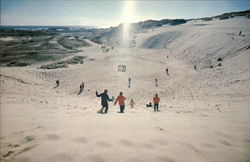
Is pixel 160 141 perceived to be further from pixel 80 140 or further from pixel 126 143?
pixel 80 140

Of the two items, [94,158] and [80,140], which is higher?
[80,140]

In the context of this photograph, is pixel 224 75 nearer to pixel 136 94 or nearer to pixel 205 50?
pixel 136 94

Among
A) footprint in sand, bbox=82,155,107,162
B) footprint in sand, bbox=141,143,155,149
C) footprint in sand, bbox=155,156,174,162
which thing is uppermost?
footprint in sand, bbox=141,143,155,149

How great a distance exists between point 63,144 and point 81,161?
827 millimetres

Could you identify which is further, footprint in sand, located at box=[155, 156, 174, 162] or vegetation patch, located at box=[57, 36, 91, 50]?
vegetation patch, located at box=[57, 36, 91, 50]

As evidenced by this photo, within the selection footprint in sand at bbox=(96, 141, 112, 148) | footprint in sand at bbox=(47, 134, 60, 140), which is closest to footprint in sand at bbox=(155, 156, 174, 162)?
footprint in sand at bbox=(96, 141, 112, 148)

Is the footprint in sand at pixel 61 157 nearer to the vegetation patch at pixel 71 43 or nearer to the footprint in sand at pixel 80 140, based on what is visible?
the footprint in sand at pixel 80 140

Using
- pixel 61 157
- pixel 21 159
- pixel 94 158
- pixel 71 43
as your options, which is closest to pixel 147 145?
pixel 94 158

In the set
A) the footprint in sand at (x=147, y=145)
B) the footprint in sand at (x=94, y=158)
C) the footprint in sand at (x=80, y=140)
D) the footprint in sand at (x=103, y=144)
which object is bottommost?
the footprint in sand at (x=94, y=158)

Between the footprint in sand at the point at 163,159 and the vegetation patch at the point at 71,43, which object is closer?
the footprint in sand at the point at 163,159

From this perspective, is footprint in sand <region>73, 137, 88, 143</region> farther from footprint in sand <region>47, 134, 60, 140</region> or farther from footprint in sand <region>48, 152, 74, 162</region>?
footprint in sand <region>48, 152, 74, 162</region>

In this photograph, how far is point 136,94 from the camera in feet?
76.8

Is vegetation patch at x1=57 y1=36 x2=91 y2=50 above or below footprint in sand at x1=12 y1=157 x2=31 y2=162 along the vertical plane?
above

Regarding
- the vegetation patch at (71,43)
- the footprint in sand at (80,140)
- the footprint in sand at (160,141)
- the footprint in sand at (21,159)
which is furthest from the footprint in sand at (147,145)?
the vegetation patch at (71,43)
